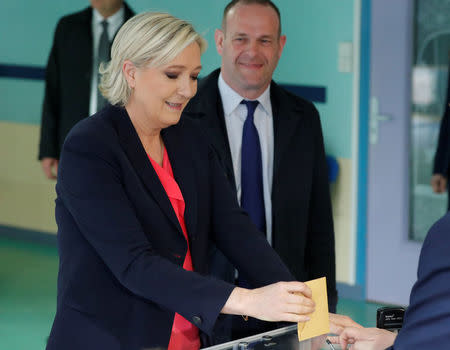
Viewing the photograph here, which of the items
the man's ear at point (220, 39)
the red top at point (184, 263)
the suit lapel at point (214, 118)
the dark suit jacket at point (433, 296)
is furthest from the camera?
the man's ear at point (220, 39)

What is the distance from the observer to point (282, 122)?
9.75ft

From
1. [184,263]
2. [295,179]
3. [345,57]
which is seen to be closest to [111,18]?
[345,57]

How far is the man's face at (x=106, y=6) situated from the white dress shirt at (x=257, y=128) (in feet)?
6.99

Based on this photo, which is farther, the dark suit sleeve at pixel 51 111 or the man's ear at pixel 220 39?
the dark suit sleeve at pixel 51 111

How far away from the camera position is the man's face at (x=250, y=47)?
3010 millimetres

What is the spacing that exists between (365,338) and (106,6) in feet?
11.3

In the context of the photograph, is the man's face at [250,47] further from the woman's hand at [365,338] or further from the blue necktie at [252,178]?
the woman's hand at [365,338]

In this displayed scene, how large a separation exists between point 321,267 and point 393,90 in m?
2.59

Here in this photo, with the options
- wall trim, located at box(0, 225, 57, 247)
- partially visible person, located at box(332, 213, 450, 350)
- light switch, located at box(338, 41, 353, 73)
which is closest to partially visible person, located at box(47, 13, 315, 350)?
partially visible person, located at box(332, 213, 450, 350)

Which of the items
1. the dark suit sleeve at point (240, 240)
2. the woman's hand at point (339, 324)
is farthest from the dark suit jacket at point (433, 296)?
the dark suit sleeve at point (240, 240)

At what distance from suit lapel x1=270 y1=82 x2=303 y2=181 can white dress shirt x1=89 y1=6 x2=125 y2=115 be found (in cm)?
216

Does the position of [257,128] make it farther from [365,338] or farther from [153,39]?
[365,338]

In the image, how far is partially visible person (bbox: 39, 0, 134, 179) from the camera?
16.2ft

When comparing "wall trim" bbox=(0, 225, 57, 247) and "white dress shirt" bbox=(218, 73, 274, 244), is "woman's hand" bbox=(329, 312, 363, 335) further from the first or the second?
"wall trim" bbox=(0, 225, 57, 247)
